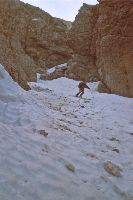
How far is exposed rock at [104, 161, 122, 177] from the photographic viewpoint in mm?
7462

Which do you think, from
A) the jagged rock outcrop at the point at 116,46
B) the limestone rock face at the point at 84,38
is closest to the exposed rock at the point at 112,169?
the jagged rock outcrop at the point at 116,46

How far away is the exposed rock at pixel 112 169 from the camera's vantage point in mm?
7462

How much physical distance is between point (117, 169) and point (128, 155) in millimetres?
1377

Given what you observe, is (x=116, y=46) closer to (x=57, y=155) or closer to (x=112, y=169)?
(x=112, y=169)

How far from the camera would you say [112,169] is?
7.55 meters

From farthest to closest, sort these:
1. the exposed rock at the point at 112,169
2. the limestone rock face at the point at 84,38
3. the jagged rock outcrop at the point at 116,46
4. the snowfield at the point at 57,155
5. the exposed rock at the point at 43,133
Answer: the limestone rock face at the point at 84,38 → the jagged rock outcrop at the point at 116,46 → the exposed rock at the point at 43,133 → the exposed rock at the point at 112,169 → the snowfield at the point at 57,155

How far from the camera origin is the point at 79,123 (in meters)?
11.4

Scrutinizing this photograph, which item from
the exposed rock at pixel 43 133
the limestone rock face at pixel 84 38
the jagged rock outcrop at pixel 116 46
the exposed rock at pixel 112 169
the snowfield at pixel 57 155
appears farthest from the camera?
the limestone rock face at pixel 84 38

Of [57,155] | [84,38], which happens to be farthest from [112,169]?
[84,38]

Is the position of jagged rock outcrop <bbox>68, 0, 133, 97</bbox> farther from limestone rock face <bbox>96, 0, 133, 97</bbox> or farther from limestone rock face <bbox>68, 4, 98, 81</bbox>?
limestone rock face <bbox>68, 4, 98, 81</bbox>

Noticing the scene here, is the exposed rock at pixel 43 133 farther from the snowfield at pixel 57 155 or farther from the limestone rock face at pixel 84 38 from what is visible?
the limestone rock face at pixel 84 38

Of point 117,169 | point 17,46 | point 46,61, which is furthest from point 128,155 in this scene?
point 46,61

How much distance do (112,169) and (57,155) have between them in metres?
1.20

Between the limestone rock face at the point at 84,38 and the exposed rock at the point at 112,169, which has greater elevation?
the limestone rock face at the point at 84,38
